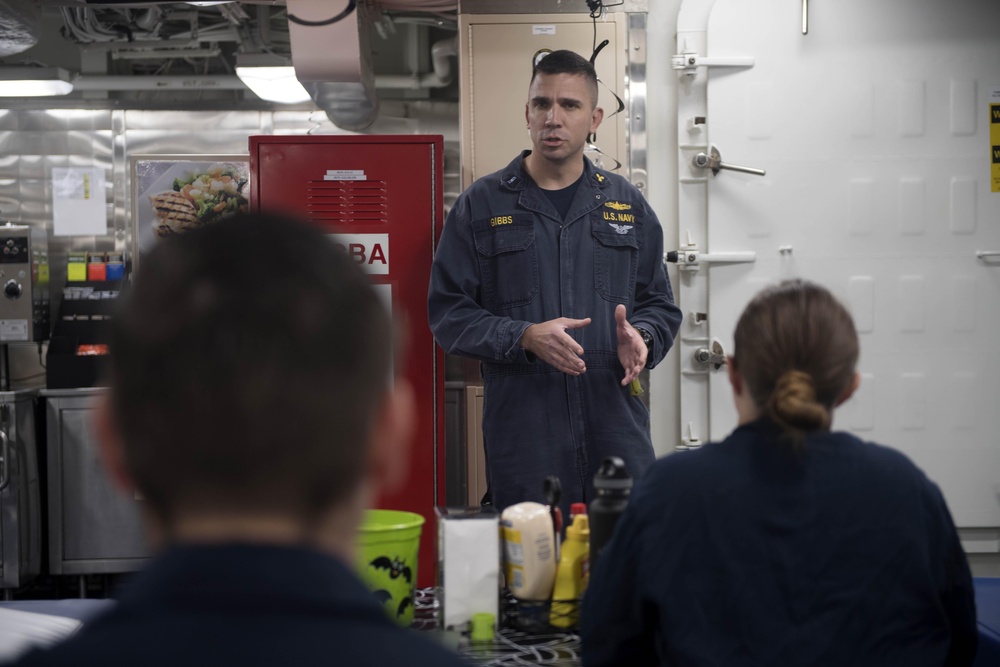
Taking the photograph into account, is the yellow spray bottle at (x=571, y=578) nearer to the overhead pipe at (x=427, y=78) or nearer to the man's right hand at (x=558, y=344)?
the man's right hand at (x=558, y=344)

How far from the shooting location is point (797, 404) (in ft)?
4.46

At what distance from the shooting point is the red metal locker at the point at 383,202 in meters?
3.78

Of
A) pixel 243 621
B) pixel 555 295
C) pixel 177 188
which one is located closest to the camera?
pixel 243 621

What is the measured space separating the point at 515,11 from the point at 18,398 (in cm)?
286

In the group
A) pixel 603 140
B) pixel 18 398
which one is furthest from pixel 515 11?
pixel 18 398

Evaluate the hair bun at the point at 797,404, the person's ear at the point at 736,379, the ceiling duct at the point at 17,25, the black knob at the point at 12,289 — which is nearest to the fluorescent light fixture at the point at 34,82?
the ceiling duct at the point at 17,25

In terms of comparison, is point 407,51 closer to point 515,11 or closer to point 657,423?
point 515,11

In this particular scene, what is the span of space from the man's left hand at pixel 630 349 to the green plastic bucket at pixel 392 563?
1006 millimetres

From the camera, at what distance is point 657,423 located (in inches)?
157

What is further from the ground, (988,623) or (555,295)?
(555,295)

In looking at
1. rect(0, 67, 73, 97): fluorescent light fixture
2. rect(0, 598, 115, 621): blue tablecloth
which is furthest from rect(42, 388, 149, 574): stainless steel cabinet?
rect(0, 598, 115, 621): blue tablecloth

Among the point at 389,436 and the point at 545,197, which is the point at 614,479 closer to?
the point at 389,436

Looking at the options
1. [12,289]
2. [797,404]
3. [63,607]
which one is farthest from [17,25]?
[797,404]

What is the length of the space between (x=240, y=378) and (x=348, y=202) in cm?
331
